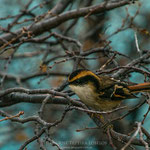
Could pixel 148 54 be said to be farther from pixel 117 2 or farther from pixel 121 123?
pixel 121 123

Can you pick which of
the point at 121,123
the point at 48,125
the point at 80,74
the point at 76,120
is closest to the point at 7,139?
the point at 76,120

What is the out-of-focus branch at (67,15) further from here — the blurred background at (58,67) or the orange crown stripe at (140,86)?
the orange crown stripe at (140,86)

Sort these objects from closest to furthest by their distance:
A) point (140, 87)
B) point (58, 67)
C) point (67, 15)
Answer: point (140, 87), point (67, 15), point (58, 67)

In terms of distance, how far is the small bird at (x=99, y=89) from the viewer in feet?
15.1

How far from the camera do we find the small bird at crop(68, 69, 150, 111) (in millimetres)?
4598

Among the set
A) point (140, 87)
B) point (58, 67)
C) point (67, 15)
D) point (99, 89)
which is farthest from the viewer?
point (58, 67)

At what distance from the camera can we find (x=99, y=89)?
15.8 feet

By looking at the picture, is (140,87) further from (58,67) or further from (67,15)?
(58,67)

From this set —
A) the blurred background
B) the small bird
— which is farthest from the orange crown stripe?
the blurred background

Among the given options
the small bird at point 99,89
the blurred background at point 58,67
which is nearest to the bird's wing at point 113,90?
the small bird at point 99,89

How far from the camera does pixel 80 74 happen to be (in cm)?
464

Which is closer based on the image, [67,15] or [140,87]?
[140,87]

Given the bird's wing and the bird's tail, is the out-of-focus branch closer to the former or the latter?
the bird's wing

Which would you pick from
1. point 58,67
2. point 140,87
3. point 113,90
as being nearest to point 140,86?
point 140,87
